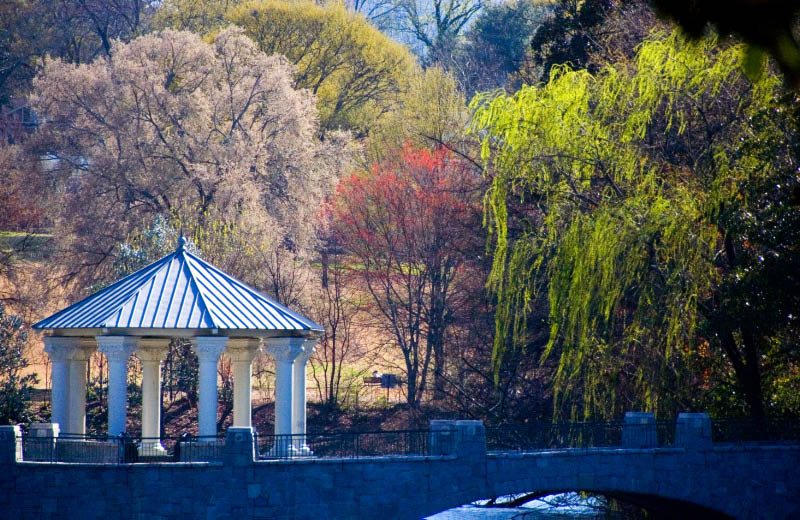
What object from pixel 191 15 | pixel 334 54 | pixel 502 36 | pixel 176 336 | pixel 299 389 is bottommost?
pixel 299 389

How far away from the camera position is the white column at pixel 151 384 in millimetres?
24219

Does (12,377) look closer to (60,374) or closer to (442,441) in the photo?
(60,374)

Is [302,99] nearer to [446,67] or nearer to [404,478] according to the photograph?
[446,67]

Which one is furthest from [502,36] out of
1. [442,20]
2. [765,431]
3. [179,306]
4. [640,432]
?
[179,306]

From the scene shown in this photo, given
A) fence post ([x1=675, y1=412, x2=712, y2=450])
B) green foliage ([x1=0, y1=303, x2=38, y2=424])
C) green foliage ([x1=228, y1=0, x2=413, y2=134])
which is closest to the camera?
fence post ([x1=675, y1=412, x2=712, y2=450])

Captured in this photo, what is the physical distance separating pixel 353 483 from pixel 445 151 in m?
21.2

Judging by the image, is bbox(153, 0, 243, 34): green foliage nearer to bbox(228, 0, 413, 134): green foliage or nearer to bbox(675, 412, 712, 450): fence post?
bbox(228, 0, 413, 134): green foliage

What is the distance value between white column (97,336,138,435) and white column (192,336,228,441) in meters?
1.41

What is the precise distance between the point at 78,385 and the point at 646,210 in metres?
13.1

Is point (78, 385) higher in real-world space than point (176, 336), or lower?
lower

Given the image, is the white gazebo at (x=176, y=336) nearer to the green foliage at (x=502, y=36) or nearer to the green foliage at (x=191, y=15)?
the green foliage at (x=191, y=15)

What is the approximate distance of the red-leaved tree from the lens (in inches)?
1522

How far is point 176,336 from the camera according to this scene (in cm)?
2272

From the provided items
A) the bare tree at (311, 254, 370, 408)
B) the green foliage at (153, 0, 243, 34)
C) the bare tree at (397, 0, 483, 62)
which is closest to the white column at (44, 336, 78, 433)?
the bare tree at (311, 254, 370, 408)
